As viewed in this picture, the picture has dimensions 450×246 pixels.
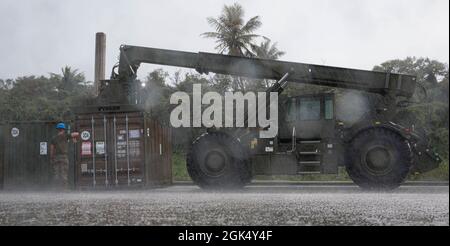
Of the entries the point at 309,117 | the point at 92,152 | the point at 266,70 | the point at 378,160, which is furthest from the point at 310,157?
the point at 92,152

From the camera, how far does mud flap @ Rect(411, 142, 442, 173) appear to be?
568 inches

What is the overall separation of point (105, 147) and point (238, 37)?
4.84m

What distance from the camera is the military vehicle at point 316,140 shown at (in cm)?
1413

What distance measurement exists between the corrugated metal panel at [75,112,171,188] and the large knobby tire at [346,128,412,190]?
18.6ft

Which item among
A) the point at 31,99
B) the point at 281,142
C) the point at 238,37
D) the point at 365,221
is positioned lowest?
the point at 365,221

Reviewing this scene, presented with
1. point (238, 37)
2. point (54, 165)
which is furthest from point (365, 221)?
point (54, 165)

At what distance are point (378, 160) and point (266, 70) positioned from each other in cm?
412

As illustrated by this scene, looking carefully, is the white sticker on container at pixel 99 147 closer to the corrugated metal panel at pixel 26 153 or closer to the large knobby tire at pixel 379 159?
the corrugated metal panel at pixel 26 153

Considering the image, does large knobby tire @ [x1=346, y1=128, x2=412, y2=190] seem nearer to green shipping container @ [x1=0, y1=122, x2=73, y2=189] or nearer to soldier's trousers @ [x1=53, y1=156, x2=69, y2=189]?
soldier's trousers @ [x1=53, y1=156, x2=69, y2=189]

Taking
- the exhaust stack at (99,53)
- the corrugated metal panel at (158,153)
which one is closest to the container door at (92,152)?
the corrugated metal panel at (158,153)

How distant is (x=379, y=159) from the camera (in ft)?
46.2

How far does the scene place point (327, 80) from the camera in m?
15.7

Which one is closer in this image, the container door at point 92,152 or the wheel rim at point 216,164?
the wheel rim at point 216,164
